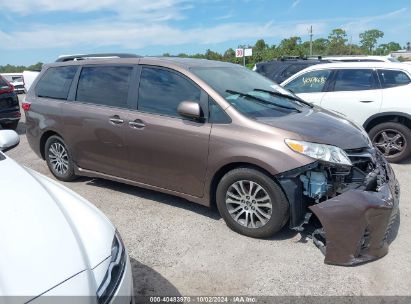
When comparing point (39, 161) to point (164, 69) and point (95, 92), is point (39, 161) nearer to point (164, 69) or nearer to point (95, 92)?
point (95, 92)

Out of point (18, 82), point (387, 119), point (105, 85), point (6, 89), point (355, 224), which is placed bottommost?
point (355, 224)

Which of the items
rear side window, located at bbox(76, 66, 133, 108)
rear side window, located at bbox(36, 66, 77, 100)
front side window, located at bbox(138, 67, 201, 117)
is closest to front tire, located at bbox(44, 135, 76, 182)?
rear side window, located at bbox(36, 66, 77, 100)

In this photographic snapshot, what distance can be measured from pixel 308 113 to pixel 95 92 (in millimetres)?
2695

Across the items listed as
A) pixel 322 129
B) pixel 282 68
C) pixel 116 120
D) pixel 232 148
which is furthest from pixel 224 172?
pixel 282 68

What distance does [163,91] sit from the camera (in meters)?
4.45

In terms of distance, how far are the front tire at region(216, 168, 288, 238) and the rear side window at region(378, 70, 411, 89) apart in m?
4.17

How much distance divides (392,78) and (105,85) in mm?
4823

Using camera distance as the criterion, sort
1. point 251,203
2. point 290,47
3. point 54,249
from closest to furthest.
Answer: point 54,249
point 251,203
point 290,47

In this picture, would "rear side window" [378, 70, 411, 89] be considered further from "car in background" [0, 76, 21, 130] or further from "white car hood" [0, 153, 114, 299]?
"car in background" [0, 76, 21, 130]

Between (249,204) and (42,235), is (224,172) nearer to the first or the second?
(249,204)

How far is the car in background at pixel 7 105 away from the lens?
930cm

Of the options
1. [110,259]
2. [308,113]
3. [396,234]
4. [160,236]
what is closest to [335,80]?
[308,113]

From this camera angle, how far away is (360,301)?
2.92 meters

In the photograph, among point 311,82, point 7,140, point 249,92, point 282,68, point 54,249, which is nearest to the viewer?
point 54,249
